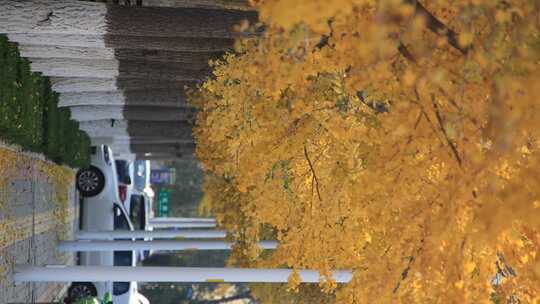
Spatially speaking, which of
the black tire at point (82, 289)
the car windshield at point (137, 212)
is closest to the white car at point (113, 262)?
the black tire at point (82, 289)

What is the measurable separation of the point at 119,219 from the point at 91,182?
997 millimetres

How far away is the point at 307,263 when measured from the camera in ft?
29.0

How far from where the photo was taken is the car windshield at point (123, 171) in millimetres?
21531

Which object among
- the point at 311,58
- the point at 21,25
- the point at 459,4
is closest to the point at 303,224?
the point at 21,25

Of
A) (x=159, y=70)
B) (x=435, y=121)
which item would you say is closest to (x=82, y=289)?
(x=159, y=70)

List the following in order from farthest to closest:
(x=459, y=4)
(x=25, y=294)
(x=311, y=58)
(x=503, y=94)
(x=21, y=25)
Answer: (x=25, y=294), (x=21, y=25), (x=311, y=58), (x=459, y=4), (x=503, y=94)

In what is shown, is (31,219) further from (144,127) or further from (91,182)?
(91,182)

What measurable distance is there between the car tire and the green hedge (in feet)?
10.6

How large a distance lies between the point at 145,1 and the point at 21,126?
2.47m

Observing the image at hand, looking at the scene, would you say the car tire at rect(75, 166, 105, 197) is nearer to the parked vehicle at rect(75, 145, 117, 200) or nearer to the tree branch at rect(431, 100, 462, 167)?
the parked vehicle at rect(75, 145, 117, 200)

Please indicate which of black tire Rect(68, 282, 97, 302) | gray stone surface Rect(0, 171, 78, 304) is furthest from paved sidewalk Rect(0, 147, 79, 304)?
black tire Rect(68, 282, 97, 302)

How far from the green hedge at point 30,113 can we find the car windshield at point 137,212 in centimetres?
664

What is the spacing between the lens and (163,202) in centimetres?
3909

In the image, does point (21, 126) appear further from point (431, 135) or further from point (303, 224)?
point (431, 135)
